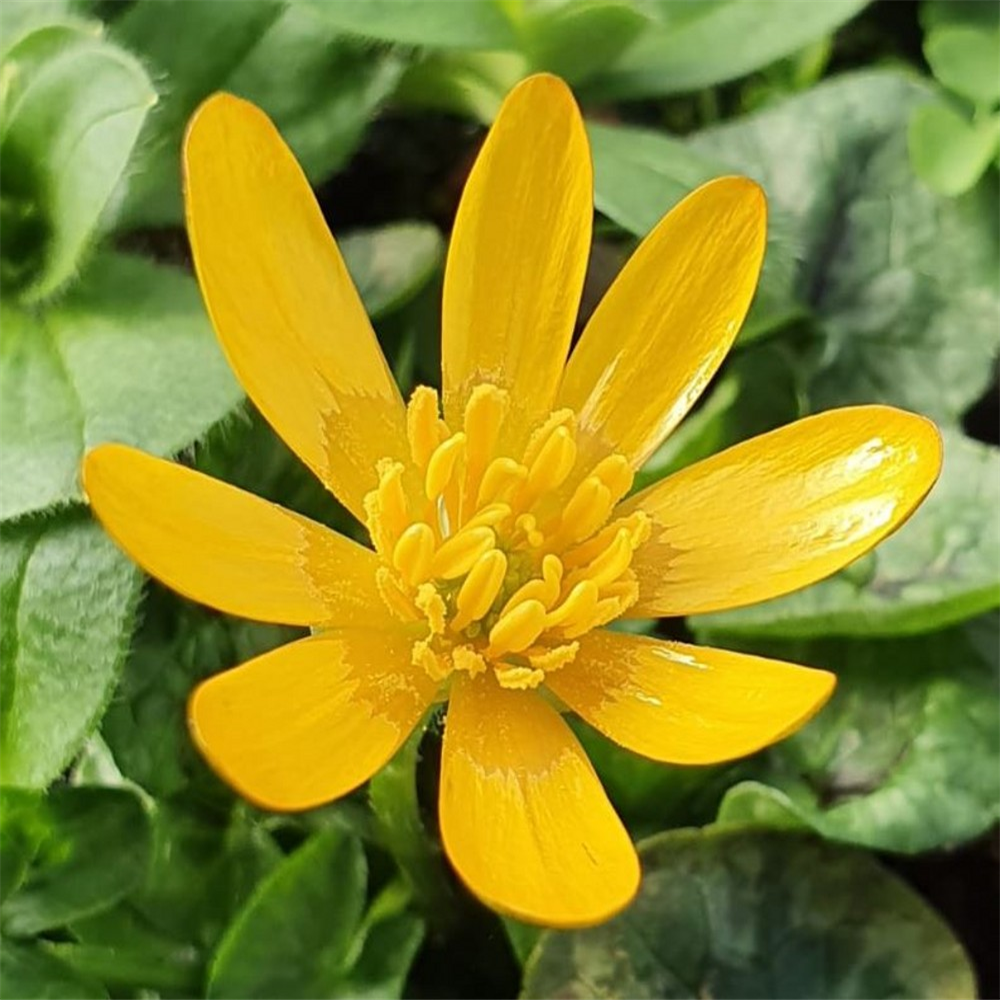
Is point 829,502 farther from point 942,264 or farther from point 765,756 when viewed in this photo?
point 942,264

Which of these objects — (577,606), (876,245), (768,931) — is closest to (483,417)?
(577,606)

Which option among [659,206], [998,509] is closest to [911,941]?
[998,509]

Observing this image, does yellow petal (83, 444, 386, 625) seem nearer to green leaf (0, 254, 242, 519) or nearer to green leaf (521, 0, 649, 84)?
green leaf (0, 254, 242, 519)

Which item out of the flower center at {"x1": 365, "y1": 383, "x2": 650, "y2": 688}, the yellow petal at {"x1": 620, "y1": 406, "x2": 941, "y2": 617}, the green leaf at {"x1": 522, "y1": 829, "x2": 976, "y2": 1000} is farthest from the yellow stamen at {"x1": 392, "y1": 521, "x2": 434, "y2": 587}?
the green leaf at {"x1": 522, "y1": 829, "x2": 976, "y2": 1000}

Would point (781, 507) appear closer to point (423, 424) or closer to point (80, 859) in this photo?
point (423, 424)

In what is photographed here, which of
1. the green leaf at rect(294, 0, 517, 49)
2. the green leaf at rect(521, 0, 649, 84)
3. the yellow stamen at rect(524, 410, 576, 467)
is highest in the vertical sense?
the green leaf at rect(294, 0, 517, 49)

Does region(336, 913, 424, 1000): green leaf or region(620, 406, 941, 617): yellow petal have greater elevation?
region(620, 406, 941, 617): yellow petal

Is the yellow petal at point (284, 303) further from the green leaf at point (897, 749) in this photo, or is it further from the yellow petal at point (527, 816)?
the green leaf at point (897, 749)
